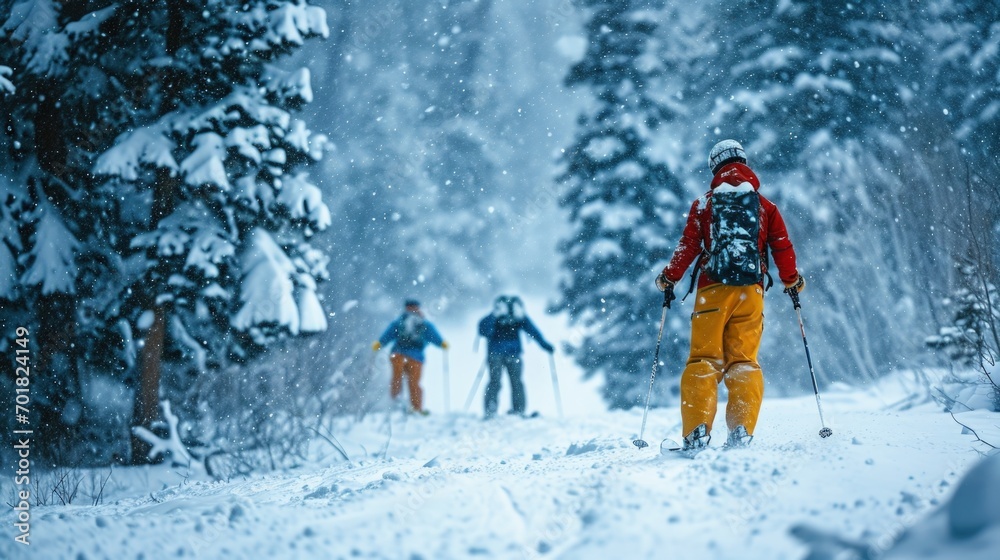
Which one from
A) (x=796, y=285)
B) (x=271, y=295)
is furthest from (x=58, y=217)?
(x=796, y=285)

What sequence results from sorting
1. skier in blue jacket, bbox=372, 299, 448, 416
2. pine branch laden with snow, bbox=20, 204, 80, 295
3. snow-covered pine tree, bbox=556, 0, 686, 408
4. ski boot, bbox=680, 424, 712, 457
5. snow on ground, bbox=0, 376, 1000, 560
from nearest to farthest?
snow on ground, bbox=0, 376, 1000, 560 < ski boot, bbox=680, 424, 712, 457 < pine branch laden with snow, bbox=20, 204, 80, 295 < skier in blue jacket, bbox=372, 299, 448, 416 < snow-covered pine tree, bbox=556, 0, 686, 408

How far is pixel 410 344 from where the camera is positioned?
429 inches

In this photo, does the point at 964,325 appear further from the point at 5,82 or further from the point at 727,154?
the point at 5,82

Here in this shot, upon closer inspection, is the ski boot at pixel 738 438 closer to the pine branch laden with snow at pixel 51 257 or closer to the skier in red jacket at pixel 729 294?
the skier in red jacket at pixel 729 294

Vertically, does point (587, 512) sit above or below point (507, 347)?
below

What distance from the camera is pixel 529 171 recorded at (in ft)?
103

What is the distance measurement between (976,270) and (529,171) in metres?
26.7

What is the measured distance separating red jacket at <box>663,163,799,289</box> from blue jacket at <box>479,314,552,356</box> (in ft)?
17.9

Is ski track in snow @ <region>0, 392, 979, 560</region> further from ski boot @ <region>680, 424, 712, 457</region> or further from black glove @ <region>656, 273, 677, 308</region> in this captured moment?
black glove @ <region>656, 273, 677, 308</region>

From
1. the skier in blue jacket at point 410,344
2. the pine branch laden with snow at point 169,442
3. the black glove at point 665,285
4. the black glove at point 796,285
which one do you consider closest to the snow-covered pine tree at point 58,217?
the pine branch laden with snow at point 169,442

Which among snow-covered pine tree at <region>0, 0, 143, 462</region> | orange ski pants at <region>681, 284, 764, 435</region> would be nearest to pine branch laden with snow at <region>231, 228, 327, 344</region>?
snow-covered pine tree at <region>0, 0, 143, 462</region>

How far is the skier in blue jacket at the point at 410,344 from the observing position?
Result: 1080 centimetres

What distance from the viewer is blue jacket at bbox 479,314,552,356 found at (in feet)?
30.9

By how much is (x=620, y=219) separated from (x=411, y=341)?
4.60 metres
